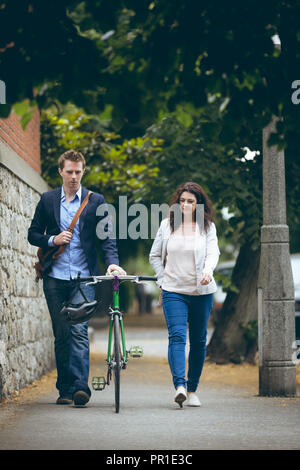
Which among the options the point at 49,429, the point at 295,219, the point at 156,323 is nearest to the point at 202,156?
the point at 295,219

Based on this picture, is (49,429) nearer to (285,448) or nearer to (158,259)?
(285,448)

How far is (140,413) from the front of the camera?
7.24 metres

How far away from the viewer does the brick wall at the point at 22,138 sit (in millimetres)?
9208

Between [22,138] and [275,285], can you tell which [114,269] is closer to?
[275,285]

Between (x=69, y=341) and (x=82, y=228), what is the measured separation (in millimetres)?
977

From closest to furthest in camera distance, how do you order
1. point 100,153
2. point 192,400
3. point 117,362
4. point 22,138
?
point 117,362
point 192,400
point 22,138
point 100,153

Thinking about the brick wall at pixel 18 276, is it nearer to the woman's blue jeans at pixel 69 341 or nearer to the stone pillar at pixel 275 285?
the woman's blue jeans at pixel 69 341

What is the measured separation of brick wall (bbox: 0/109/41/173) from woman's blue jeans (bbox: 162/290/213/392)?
7.13ft

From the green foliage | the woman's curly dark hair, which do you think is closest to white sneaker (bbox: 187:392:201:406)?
the woman's curly dark hair

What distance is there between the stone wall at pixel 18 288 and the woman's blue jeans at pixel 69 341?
58 cm

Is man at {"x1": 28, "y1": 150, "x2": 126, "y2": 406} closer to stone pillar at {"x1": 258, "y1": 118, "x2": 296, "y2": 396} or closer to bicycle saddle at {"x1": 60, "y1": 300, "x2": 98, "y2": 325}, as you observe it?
bicycle saddle at {"x1": 60, "y1": 300, "x2": 98, "y2": 325}

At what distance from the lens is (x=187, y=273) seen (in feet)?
25.4

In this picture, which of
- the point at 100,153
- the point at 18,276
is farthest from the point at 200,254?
the point at 100,153
